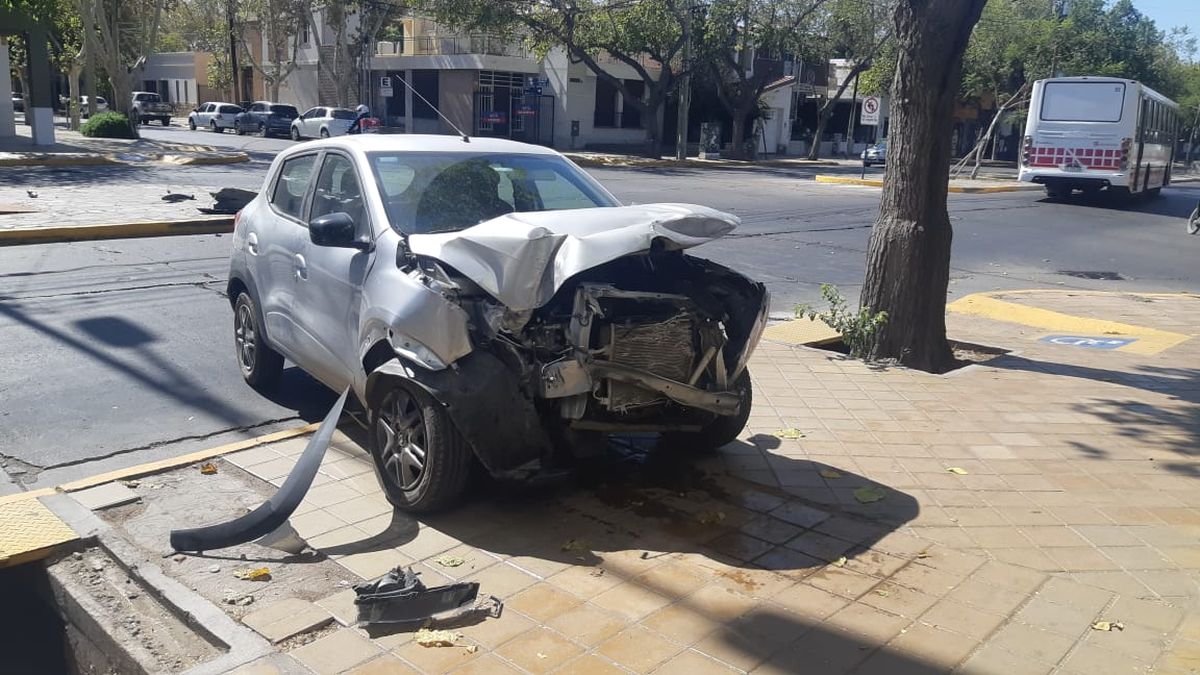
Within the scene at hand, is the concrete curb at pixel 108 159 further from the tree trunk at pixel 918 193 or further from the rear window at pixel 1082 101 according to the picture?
the tree trunk at pixel 918 193

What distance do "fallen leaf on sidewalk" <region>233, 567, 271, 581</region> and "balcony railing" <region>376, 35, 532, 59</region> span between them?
4039cm

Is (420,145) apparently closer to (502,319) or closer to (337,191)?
(337,191)

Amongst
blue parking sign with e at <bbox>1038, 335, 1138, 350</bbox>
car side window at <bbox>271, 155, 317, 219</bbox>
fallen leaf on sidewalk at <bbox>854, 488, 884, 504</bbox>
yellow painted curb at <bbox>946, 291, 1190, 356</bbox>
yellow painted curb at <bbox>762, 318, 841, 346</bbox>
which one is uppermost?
car side window at <bbox>271, 155, 317, 219</bbox>

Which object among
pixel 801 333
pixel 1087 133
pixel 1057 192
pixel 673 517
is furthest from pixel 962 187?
pixel 673 517

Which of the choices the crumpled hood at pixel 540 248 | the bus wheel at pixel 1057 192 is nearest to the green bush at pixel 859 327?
the crumpled hood at pixel 540 248

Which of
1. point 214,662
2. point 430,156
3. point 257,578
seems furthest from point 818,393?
point 214,662

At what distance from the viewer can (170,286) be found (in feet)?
33.2

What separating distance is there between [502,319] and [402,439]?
2.75ft

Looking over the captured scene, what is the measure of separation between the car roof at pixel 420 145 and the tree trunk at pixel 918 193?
3.04m

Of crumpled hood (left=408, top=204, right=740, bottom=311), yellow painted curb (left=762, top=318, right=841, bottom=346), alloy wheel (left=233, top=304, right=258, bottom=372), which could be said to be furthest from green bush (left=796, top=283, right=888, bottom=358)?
alloy wheel (left=233, top=304, right=258, bottom=372)

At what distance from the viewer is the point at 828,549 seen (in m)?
4.45

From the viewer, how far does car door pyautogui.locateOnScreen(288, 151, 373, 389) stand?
5160mm

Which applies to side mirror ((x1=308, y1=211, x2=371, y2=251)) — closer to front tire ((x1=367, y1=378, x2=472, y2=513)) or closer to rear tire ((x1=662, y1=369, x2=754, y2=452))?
front tire ((x1=367, y1=378, x2=472, y2=513))

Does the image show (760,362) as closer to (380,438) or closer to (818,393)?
(818,393)
